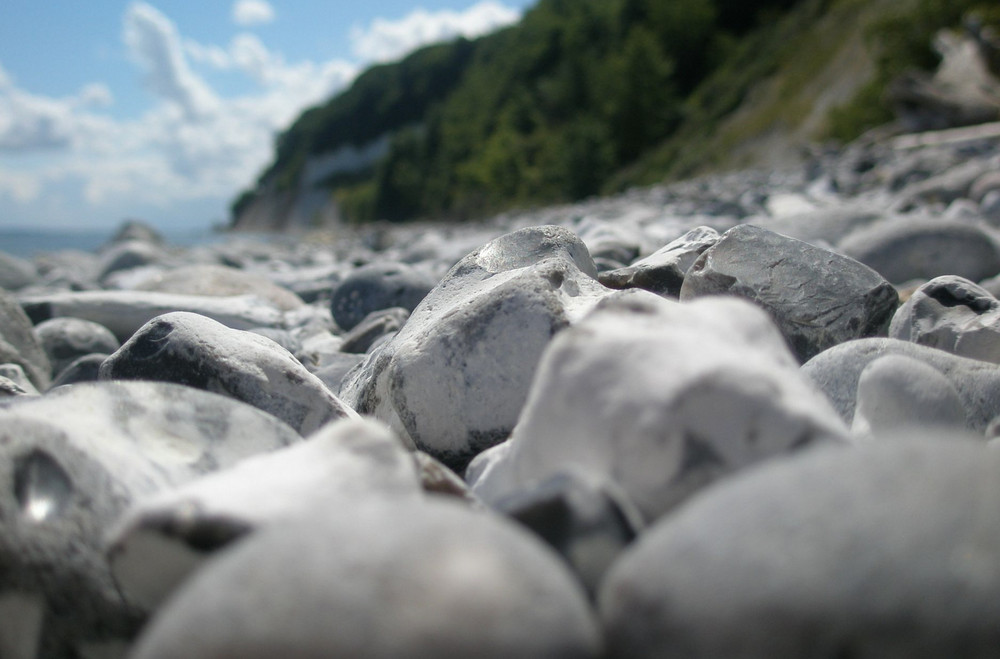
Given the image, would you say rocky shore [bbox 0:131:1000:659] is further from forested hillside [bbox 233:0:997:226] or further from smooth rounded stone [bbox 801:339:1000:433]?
forested hillside [bbox 233:0:997:226]

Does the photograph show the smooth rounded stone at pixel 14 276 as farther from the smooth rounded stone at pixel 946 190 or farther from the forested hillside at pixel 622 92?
the forested hillside at pixel 622 92

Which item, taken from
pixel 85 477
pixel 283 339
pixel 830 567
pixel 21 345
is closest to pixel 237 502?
pixel 85 477

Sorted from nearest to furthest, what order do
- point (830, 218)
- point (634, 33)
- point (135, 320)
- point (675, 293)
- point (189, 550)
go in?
point (189, 550) < point (675, 293) < point (135, 320) < point (830, 218) < point (634, 33)

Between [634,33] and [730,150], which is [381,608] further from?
[634,33]

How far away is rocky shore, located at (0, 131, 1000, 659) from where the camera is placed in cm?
77

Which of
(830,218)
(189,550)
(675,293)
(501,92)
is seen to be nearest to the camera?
(189,550)

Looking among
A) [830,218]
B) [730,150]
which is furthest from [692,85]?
[830,218]

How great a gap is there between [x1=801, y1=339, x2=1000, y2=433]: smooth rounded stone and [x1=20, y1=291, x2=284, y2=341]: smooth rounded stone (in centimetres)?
243

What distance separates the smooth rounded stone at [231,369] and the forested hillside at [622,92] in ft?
44.7

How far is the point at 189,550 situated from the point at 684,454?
2.24ft

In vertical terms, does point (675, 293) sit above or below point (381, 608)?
below

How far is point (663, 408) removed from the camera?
1.06 m

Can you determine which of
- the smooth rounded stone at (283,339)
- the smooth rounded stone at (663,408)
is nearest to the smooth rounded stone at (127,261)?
the smooth rounded stone at (283,339)

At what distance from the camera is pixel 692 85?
98.1ft
